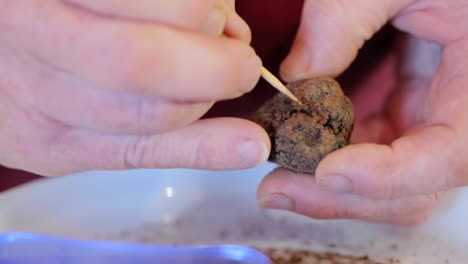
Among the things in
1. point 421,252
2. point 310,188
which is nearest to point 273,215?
point 310,188

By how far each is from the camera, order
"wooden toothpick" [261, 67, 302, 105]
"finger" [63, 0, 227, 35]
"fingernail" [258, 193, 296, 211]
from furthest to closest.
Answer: "fingernail" [258, 193, 296, 211] → "wooden toothpick" [261, 67, 302, 105] → "finger" [63, 0, 227, 35]

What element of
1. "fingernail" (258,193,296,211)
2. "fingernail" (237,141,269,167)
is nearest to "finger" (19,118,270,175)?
"fingernail" (237,141,269,167)

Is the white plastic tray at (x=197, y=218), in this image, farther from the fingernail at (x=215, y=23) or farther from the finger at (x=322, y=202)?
the fingernail at (x=215, y=23)

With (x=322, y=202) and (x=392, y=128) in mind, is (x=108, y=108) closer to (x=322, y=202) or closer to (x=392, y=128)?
(x=322, y=202)

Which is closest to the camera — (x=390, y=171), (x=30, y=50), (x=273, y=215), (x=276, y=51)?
(x=30, y=50)

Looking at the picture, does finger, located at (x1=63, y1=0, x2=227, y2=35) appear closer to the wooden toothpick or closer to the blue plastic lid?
the wooden toothpick

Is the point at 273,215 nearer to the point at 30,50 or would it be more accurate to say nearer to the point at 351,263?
the point at 351,263
